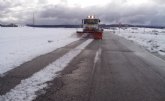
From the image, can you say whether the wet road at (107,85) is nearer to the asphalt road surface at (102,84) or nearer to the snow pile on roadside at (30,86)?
the asphalt road surface at (102,84)

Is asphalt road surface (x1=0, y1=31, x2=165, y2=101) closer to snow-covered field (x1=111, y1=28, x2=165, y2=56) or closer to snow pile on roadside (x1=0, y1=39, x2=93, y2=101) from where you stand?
snow pile on roadside (x1=0, y1=39, x2=93, y2=101)

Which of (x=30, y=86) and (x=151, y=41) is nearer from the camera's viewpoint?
(x=30, y=86)

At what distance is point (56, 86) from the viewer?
800 centimetres

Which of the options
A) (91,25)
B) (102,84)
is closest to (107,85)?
(102,84)

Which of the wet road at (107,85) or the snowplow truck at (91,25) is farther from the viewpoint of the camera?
the snowplow truck at (91,25)

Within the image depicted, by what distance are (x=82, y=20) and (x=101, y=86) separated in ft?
118

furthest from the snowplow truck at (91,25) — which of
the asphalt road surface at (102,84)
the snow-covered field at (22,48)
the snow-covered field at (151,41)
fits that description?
the asphalt road surface at (102,84)

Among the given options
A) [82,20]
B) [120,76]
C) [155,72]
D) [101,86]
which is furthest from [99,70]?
[82,20]

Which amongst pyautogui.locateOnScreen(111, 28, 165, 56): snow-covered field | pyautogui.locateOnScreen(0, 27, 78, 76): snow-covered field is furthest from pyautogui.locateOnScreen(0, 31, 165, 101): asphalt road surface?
pyautogui.locateOnScreen(111, 28, 165, 56): snow-covered field

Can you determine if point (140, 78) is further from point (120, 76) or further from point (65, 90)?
point (65, 90)

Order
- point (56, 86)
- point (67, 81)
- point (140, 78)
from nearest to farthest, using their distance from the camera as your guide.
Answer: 1. point (56, 86)
2. point (67, 81)
3. point (140, 78)

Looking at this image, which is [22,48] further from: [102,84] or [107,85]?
[107,85]

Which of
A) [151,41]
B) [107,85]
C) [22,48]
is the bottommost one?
[151,41]

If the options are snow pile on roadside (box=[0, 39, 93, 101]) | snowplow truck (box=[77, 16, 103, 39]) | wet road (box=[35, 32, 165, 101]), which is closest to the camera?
snow pile on roadside (box=[0, 39, 93, 101])
